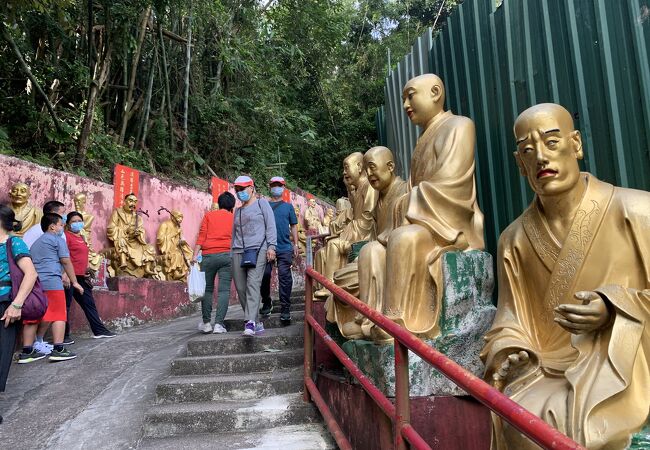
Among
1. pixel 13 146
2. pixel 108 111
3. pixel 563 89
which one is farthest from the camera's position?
pixel 108 111

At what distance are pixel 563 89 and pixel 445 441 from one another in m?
2.26

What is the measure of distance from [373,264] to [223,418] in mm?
1471

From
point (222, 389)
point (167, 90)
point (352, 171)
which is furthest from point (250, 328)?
point (167, 90)

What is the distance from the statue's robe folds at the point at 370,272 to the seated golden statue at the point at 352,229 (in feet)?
1.44

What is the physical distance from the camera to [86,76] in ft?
31.9

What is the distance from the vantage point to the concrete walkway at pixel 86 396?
3.44 m

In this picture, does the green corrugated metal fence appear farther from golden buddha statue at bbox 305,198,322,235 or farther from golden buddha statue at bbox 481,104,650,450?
golden buddha statue at bbox 305,198,322,235

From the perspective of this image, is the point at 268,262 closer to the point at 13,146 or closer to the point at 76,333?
the point at 76,333

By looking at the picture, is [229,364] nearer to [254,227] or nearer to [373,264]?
[254,227]

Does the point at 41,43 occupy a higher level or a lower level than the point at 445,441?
higher

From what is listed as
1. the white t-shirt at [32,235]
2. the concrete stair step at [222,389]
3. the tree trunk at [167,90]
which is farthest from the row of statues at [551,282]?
the tree trunk at [167,90]

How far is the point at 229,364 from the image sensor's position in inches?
171

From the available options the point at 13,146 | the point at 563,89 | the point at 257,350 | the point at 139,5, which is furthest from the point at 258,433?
the point at 139,5

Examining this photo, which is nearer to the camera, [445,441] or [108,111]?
[445,441]
